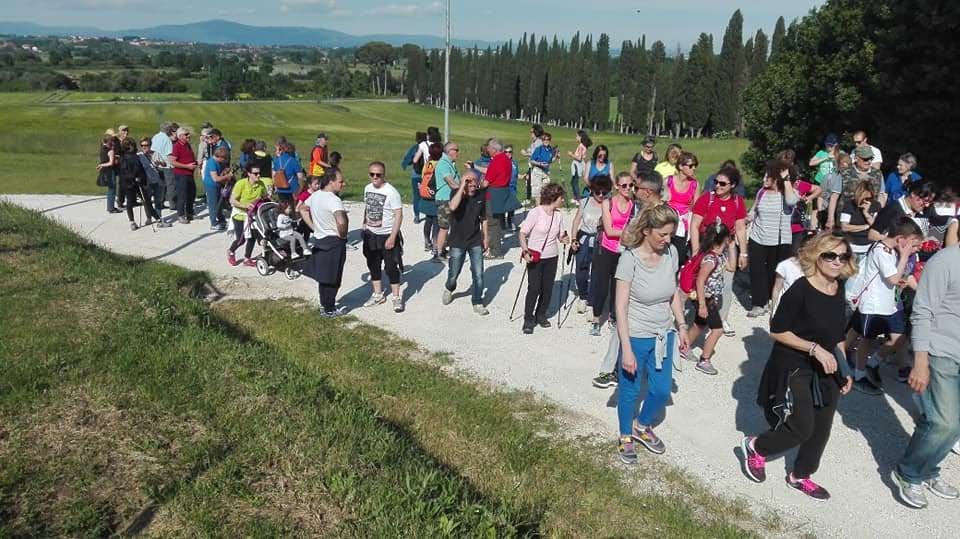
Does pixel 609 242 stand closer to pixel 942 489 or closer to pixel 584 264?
pixel 584 264

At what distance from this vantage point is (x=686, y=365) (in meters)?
7.56

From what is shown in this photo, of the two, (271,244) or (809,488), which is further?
(271,244)

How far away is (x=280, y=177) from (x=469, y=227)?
5.19 meters

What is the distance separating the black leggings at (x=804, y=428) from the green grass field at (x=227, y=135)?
14908mm

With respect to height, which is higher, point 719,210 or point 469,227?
point 719,210

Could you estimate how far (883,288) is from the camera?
642cm

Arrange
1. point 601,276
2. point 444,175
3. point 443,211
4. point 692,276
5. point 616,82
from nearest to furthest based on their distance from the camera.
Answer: point 692,276 < point 601,276 < point 444,175 < point 443,211 < point 616,82

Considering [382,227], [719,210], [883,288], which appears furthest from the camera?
[382,227]

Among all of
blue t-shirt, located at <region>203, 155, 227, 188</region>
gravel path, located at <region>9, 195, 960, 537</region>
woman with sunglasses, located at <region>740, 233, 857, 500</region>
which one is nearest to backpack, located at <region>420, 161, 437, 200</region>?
gravel path, located at <region>9, 195, 960, 537</region>

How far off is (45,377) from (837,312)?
622 cm

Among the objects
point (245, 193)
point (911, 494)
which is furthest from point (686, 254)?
point (245, 193)

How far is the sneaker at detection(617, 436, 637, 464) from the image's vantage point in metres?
5.53

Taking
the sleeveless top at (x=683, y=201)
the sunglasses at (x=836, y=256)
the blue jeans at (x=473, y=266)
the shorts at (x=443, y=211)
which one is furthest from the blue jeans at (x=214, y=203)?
the sunglasses at (x=836, y=256)

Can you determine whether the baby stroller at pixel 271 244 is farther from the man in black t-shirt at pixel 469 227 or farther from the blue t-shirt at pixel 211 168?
the man in black t-shirt at pixel 469 227
